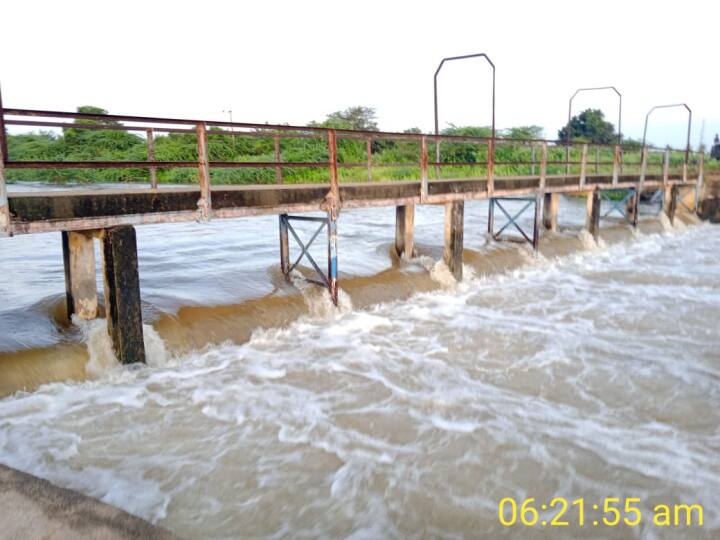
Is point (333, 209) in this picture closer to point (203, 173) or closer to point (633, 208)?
point (203, 173)

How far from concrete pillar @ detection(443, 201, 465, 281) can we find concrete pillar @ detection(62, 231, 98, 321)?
22.8 ft

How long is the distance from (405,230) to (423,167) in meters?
2.00

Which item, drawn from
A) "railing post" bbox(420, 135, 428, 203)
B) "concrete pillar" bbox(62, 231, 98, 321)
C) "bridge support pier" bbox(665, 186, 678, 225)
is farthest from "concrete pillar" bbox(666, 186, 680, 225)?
"concrete pillar" bbox(62, 231, 98, 321)

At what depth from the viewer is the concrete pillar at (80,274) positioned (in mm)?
6984

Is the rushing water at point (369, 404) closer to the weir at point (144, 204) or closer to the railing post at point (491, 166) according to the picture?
the weir at point (144, 204)

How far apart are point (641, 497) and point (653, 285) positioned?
9.10 meters

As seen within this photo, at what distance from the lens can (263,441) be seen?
5371 mm

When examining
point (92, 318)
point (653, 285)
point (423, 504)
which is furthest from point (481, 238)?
point (423, 504)

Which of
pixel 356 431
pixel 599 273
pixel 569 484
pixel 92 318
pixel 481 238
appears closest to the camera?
pixel 569 484

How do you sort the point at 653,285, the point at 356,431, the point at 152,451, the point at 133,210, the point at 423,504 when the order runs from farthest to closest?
1. the point at 653,285
2. the point at 133,210
3. the point at 356,431
4. the point at 152,451
5. the point at 423,504

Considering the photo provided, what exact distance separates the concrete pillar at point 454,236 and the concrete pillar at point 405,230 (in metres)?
0.78

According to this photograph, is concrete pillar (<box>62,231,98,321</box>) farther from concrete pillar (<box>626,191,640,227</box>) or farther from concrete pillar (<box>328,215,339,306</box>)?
concrete pillar (<box>626,191,640,227</box>)

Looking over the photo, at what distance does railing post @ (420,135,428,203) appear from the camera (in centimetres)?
1031

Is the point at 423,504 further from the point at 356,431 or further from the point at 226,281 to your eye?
the point at 226,281
